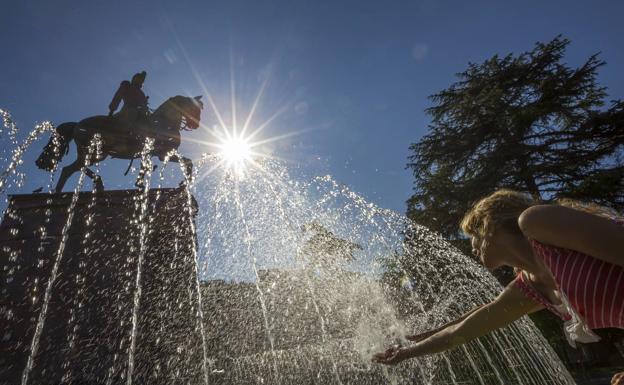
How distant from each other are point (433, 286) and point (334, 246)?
418 centimetres

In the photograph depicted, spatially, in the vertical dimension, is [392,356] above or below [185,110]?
below

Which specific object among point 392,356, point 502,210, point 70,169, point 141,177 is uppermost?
point 70,169

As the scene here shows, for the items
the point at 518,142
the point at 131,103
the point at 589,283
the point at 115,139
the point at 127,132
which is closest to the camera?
the point at 589,283

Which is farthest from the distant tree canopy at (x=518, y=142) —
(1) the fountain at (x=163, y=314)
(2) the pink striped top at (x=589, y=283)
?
(2) the pink striped top at (x=589, y=283)

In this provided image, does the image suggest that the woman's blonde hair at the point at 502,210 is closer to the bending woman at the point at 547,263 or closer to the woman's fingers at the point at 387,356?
the bending woman at the point at 547,263

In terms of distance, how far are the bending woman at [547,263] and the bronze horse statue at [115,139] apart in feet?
22.8

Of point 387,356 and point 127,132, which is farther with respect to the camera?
point 127,132

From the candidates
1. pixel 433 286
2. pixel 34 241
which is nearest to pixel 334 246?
pixel 433 286

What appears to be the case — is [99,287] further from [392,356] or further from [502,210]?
[502,210]

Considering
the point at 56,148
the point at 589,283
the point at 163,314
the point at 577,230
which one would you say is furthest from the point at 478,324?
the point at 56,148

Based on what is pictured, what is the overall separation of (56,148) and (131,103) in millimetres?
1959

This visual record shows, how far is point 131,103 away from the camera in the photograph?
865 cm

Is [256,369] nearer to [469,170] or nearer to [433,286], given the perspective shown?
[433,286]

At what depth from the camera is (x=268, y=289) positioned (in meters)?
8.44
